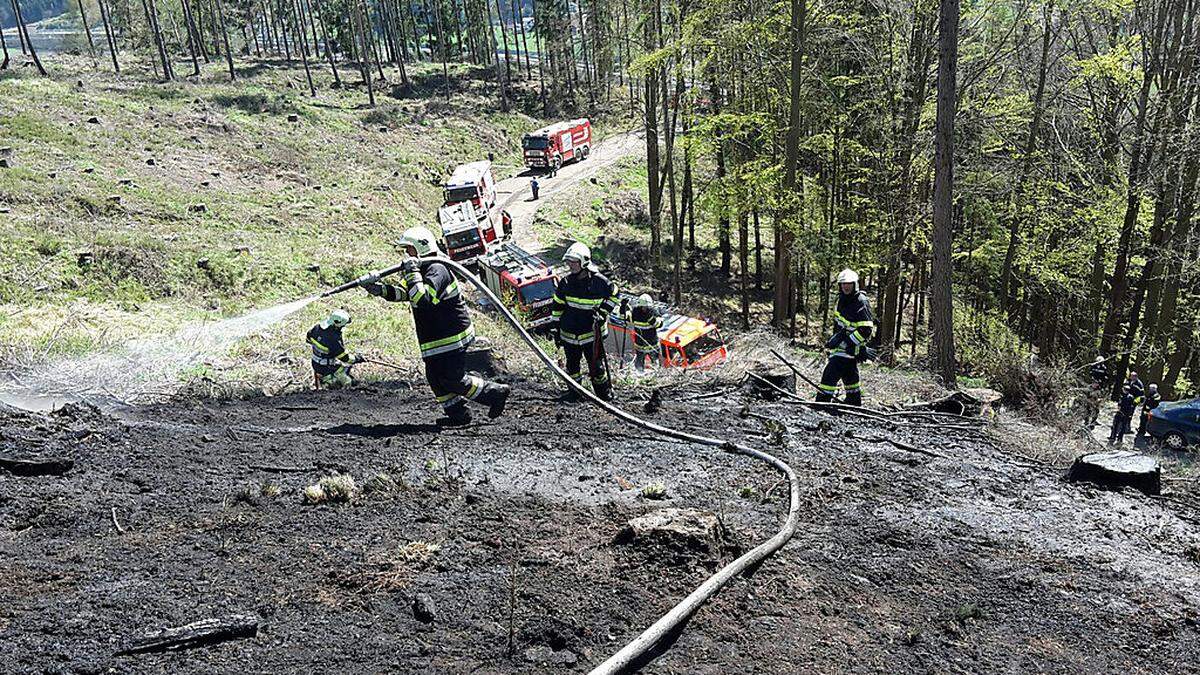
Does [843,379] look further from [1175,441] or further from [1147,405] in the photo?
[1147,405]

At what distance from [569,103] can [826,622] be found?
53.1m

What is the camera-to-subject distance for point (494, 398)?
25.9 feet

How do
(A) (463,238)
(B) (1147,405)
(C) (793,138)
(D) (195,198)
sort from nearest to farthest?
(B) (1147,405)
(C) (793,138)
(A) (463,238)
(D) (195,198)

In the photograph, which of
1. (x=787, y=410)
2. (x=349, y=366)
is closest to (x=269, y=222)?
(x=349, y=366)

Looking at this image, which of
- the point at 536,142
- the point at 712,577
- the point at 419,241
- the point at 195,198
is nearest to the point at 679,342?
the point at 419,241

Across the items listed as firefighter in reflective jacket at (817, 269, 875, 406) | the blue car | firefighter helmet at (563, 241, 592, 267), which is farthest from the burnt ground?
the blue car

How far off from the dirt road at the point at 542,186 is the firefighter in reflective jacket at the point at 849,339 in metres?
16.9

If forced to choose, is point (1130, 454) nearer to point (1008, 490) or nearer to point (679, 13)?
point (1008, 490)

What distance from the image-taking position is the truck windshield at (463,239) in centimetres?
2327

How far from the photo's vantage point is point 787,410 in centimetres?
848

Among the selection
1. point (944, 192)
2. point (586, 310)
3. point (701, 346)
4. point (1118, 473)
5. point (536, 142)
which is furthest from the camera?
point (536, 142)

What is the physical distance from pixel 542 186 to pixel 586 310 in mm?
29261

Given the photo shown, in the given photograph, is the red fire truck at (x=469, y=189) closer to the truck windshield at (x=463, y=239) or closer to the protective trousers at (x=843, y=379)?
the truck windshield at (x=463, y=239)

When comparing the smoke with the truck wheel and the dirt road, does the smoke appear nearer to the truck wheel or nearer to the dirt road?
the truck wheel
